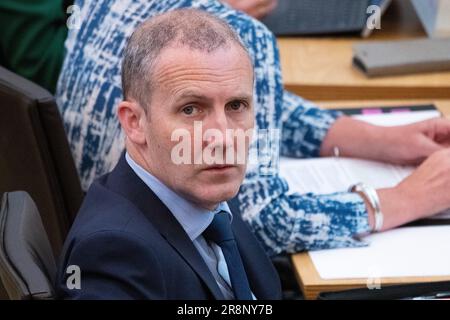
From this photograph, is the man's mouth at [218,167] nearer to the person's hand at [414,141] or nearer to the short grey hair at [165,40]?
the short grey hair at [165,40]

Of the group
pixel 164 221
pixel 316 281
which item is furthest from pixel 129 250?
pixel 316 281

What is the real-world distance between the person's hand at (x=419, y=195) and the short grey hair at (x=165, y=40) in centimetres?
59

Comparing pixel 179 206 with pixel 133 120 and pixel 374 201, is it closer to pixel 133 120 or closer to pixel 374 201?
pixel 133 120

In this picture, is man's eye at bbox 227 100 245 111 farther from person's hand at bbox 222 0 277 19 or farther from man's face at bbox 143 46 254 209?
person's hand at bbox 222 0 277 19

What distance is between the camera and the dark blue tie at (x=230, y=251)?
1.36 meters

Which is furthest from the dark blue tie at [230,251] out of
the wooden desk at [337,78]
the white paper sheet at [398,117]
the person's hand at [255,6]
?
the person's hand at [255,6]

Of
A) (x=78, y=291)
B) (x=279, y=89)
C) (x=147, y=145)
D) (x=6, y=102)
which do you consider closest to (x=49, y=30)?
(x=6, y=102)

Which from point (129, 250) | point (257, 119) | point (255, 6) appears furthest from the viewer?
point (255, 6)

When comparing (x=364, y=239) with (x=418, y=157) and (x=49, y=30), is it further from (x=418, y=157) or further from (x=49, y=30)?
(x=49, y=30)

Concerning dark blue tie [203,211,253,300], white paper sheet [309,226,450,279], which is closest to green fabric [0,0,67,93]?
white paper sheet [309,226,450,279]

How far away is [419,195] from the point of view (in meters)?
1.77

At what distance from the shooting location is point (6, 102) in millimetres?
1717

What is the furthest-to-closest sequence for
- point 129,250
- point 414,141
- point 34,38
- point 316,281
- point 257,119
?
point 34,38 → point 414,141 → point 257,119 → point 316,281 → point 129,250

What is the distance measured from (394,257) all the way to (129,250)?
25.4 inches
